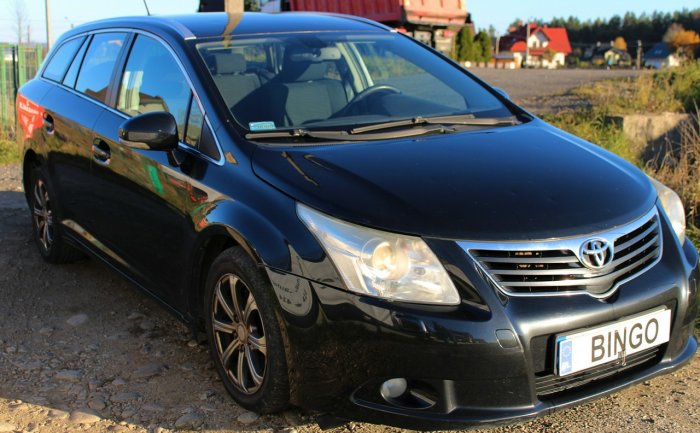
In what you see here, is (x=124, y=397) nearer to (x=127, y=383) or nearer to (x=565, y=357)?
(x=127, y=383)

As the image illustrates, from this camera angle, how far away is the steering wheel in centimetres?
385

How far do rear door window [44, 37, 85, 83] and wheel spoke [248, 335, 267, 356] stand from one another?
2.89m

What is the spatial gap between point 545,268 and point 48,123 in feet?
11.7

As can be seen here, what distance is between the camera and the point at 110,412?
3.36 meters

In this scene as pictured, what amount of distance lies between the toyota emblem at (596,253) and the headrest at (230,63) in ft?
6.13

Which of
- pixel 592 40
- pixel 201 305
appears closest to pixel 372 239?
pixel 201 305

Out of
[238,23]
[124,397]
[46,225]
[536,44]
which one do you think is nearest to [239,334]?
[124,397]

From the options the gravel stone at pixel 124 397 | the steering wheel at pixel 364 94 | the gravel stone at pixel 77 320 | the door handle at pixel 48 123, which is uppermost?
the steering wheel at pixel 364 94

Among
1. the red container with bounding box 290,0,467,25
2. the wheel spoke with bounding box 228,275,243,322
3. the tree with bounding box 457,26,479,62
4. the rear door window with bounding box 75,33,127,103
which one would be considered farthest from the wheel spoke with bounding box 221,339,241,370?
the tree with bounding box 457,26,479,62

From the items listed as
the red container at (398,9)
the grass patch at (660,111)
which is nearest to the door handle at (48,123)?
the grass patch at (660,111)

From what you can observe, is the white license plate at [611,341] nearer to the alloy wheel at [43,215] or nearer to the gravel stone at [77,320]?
the gravel stone at [77,320]

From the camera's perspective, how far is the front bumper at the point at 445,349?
2.65 metres

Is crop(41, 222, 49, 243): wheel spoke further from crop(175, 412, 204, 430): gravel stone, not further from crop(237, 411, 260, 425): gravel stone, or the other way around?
crop(237, 411, 260, 425): gravel stone

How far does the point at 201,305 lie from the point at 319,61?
1.42m
